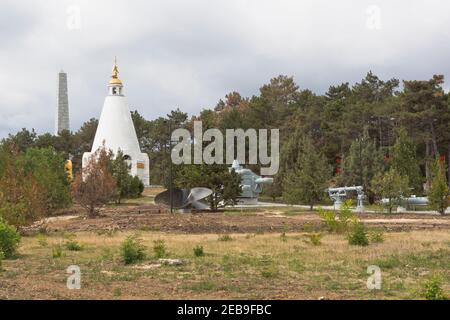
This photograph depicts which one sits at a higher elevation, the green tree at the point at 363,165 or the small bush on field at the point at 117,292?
the green tree at the point at 363,165

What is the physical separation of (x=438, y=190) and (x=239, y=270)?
2321 cm

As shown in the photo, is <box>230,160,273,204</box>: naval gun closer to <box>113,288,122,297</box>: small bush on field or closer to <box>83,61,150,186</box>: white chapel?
<box>83,61,150,186</box>: white chapel

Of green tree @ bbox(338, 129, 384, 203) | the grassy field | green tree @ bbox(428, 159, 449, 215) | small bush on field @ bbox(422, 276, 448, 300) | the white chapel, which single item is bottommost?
the grassy field

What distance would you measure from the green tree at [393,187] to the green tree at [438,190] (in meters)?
2.25

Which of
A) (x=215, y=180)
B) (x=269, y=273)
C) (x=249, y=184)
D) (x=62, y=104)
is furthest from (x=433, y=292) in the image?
(x=62, y=104)

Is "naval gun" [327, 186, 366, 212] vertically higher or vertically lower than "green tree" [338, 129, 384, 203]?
lower

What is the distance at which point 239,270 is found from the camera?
13.3 meters

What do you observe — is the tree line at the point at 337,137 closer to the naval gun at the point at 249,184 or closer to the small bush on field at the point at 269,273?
the naval gun at the point at 249,184

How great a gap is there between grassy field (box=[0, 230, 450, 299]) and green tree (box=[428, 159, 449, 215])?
45.5 feet

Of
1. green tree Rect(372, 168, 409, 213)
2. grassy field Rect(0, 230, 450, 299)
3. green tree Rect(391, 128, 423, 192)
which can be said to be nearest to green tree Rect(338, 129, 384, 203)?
green tree Rect(391, 128, 423, 192)

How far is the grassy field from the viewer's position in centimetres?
1052

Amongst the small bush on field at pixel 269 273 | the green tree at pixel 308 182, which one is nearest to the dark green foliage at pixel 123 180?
the green tree at pixel 308 182

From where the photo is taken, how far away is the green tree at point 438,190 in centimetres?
3344
